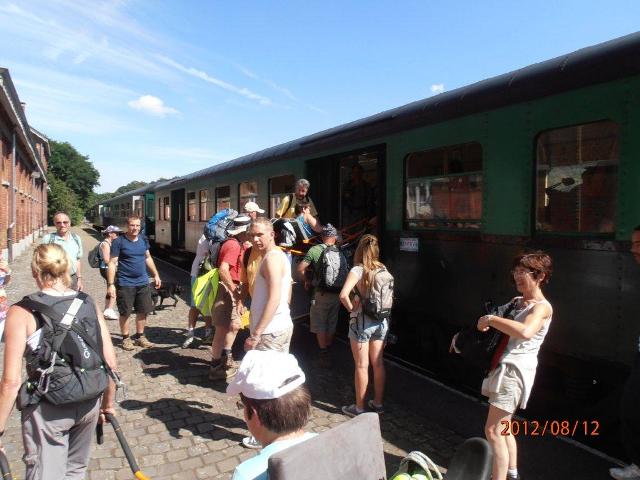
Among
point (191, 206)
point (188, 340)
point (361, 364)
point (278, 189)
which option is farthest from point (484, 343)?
point (191, 206)

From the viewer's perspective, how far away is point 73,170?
79.6m

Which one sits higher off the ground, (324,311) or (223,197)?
(223,197)

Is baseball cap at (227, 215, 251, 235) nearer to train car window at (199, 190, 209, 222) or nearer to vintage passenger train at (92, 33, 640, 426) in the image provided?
vintage passenger train at (92, 33, 640, 426)

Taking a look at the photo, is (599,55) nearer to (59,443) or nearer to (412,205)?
(412,205)

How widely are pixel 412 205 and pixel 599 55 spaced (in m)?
2.22

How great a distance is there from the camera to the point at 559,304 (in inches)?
146

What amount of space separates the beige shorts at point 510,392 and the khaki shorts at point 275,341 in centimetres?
157

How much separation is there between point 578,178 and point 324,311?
9.46ft

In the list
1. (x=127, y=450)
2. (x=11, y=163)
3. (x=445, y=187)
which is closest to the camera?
(x=127, y=450)

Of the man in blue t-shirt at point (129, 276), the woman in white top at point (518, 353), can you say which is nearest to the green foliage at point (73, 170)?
the man in blue t-shirt at point (129, 276)

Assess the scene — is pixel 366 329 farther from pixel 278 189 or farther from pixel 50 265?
pixel 278 189

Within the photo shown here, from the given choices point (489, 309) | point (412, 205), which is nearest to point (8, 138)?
point (412, 205)

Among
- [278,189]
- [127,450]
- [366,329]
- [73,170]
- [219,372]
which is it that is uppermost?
[73,170]
